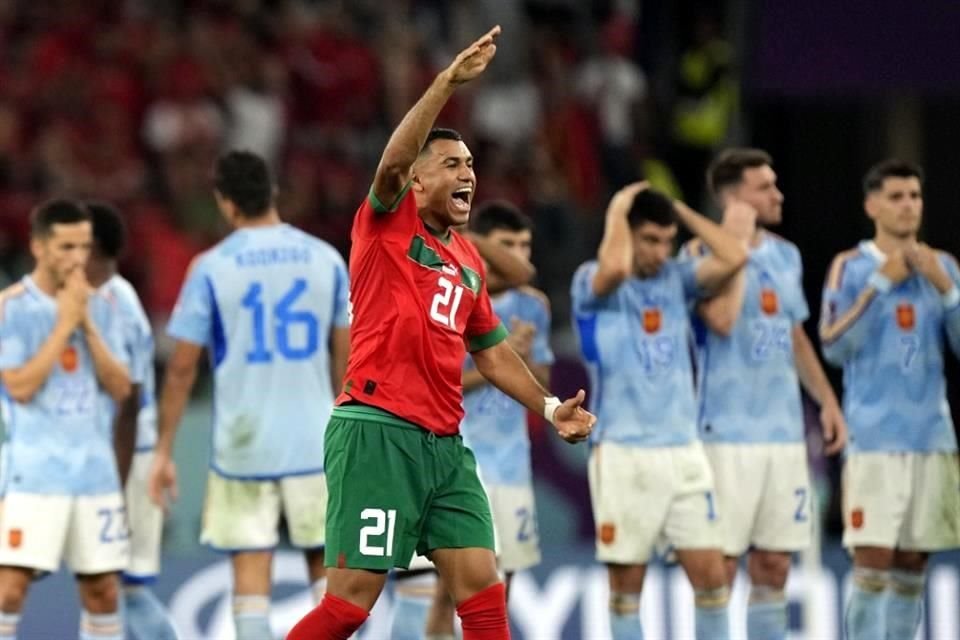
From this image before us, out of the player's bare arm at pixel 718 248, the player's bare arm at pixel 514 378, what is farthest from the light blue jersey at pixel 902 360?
the player's bare arm at pixel 514 378

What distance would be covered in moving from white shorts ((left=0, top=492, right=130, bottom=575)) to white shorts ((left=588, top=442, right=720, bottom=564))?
229cm

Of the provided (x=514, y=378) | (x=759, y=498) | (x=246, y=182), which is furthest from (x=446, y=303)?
(x=759, y=498)

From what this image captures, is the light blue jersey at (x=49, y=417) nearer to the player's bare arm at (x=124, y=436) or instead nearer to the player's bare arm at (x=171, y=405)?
the player's bare arm at (x=171, y=405)

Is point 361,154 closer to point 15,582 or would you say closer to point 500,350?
point 15,582

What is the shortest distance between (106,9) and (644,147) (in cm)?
455

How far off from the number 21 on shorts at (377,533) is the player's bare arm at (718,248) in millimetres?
2943

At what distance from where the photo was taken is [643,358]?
10406 mm

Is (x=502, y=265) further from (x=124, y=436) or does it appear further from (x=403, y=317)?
(x=403, y=317)

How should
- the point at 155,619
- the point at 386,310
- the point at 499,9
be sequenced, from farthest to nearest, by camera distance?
the point at 499,9, the point at 155,619, the point at 386,310

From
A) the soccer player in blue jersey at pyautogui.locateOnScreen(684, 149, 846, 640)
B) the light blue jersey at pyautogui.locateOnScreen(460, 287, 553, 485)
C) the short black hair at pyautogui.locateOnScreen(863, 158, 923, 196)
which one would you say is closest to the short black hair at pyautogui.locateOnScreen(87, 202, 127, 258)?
the light blue jersey at pyautogui.locateOnScreen(460, 287, 553, 485)

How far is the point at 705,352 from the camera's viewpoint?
35.3ft

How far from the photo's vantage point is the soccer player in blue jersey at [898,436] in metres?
10.5

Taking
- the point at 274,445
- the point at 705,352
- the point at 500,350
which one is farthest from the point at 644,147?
the point at 500,350

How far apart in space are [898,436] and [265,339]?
121 inches
